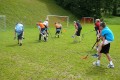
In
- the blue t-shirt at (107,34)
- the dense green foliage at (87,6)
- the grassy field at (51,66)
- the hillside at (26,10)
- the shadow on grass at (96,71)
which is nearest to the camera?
the grassy field at (51,66)

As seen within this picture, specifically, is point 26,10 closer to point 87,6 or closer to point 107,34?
point 87,6

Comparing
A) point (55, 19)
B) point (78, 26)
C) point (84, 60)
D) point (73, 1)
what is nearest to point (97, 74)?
point (84, 60)

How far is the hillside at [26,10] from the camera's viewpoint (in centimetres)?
4594

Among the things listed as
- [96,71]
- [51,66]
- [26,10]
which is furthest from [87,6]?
[96,71]

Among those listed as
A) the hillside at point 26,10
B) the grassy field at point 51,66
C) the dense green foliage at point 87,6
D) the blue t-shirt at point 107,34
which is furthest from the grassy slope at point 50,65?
the dense green foliage at point 87,6

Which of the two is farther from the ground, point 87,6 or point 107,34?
point 87,6

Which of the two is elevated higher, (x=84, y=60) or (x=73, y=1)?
(x=73, y=1)

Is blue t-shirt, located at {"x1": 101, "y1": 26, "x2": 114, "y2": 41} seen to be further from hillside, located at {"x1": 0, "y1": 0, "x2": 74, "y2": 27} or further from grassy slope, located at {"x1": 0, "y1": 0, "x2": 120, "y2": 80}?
hillside, located at {"x1": 0, "y1": 0, "x2": 74, "y2": 27}

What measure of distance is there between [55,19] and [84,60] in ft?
113

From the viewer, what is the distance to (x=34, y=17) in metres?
48.7

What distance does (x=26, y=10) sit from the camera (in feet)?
165

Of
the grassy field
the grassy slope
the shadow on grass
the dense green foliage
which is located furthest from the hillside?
the shadow on grass

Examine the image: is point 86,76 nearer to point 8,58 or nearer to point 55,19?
point 8,58

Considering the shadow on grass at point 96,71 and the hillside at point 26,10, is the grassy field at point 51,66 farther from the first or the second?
the hillside at point 26,10
